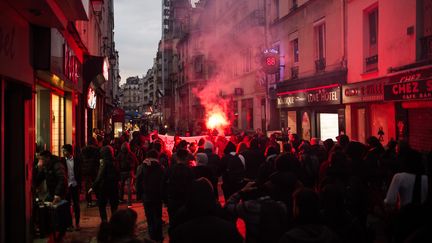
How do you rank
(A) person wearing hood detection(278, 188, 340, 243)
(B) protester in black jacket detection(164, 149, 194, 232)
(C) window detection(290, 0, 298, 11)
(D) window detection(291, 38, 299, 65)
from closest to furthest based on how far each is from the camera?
1. (A) person wearing hood detection(278, 188, 340, 243)
2. (B) protester in black jacket detection(164, 149, 194, 232)
3. (C) window detection(290, 0, 298, 11)
4. (D) window detection(291, 38, 299, 65)

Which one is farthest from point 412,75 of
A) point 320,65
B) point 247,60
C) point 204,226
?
point 247,60

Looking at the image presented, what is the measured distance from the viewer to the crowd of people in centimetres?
344

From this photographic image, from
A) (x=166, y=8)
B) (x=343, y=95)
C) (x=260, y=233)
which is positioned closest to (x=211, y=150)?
(x=260, y=233)

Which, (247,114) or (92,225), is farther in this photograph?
(247,114)

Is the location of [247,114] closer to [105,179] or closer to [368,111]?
[368,111]

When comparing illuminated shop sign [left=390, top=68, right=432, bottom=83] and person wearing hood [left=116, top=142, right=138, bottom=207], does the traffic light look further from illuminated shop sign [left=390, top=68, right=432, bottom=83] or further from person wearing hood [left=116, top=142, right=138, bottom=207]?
person wearing hood [left=116, top=142, right=138, bottom=207]

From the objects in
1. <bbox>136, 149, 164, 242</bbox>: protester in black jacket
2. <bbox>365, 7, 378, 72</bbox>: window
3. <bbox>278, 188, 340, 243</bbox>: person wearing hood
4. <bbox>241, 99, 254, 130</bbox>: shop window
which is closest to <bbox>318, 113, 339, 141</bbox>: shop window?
<bbox>365, 7, 378, 72</bbox>: window

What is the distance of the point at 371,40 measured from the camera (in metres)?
14.3

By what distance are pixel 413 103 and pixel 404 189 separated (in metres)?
6.88

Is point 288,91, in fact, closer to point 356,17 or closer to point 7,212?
point 356,17

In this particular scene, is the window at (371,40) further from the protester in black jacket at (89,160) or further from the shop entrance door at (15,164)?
the shop entrance door at (15,164)

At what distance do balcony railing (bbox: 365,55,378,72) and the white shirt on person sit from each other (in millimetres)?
9192

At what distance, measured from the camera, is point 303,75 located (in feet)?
62.8

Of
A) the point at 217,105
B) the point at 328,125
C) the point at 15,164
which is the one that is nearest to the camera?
the point at 15,164
